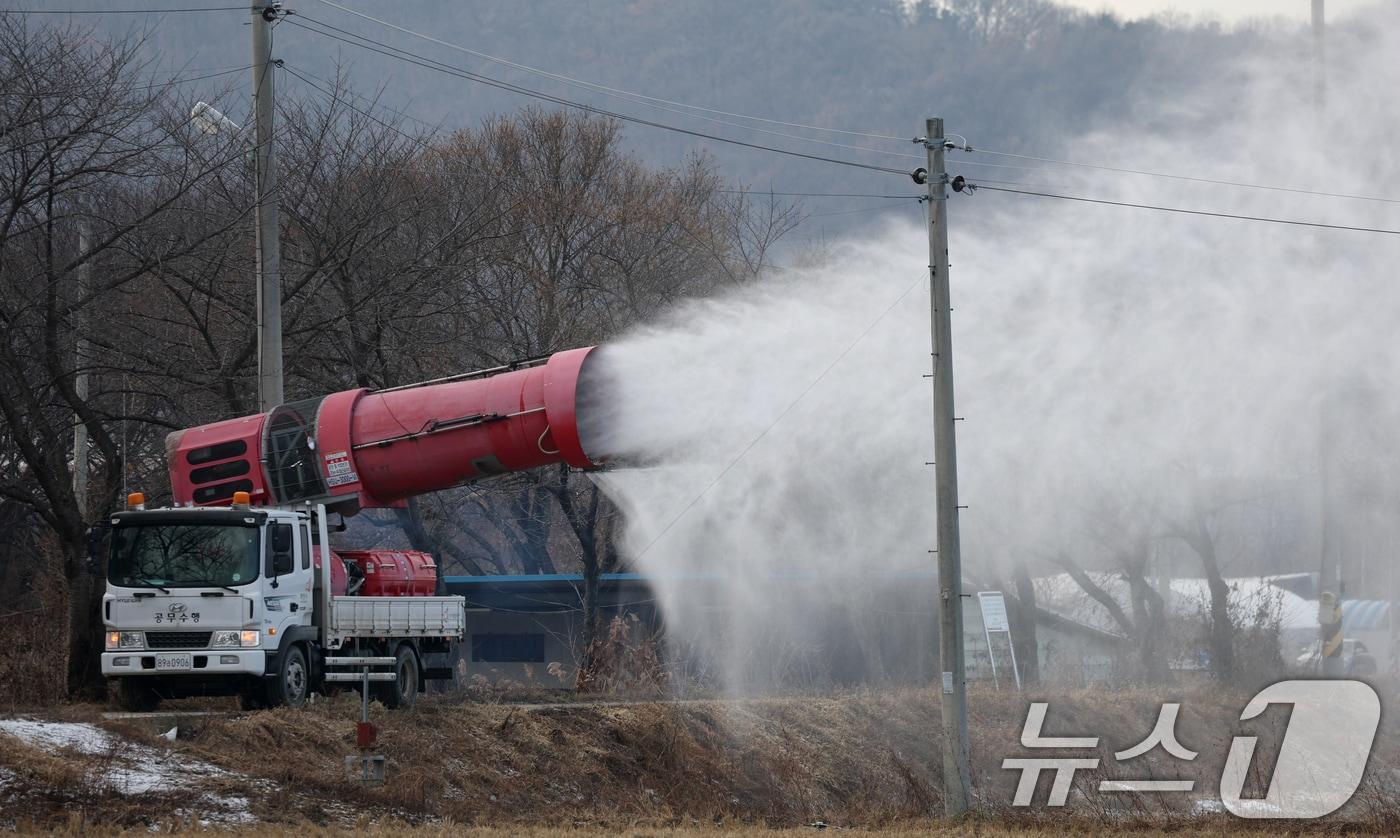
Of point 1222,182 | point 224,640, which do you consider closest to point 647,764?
point 224,640

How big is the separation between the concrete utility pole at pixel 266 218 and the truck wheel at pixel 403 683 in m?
4.11

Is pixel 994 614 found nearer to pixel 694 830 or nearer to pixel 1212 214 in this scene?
pixel 1212 214

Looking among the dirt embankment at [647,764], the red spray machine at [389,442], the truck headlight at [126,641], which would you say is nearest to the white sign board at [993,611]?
the dirt embankment at [647,764]

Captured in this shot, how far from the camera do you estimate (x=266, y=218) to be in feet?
71.5

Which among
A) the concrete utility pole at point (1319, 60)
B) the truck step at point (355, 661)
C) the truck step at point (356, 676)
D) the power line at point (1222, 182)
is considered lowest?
the truck step at point (356, 676)

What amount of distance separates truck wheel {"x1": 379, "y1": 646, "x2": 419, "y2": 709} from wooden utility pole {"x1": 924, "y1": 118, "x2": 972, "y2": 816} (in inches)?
272

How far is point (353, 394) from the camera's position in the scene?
17.9 meters

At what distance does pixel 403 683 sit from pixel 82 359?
8901 mm

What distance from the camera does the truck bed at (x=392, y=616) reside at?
60.9ft

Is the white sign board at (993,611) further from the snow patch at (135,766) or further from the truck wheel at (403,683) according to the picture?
the snow patch at (135,766)

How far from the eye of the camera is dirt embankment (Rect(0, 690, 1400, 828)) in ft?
49.3

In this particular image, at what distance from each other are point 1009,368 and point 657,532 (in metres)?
5.85

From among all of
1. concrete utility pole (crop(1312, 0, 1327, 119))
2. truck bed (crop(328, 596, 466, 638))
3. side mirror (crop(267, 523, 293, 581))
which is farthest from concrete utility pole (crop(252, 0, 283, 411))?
concrete utility pole (crop(1312, 0, 1327, 119))

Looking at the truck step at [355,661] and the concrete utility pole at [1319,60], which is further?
the concrete utility pole at [1319,60]
